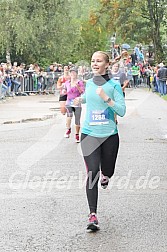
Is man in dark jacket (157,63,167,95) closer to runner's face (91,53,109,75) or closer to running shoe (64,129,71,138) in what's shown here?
running shoe (64,129,71,138)

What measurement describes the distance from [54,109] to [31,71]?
10.9 metres

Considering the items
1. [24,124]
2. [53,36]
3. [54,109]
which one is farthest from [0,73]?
[53,36]

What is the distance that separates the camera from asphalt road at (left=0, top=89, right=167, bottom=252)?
6145 millimetres

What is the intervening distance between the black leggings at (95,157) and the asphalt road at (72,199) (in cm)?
36

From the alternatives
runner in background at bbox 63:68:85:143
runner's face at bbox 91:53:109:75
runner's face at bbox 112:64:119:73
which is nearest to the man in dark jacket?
runner's face at bbox 112:64:119:73

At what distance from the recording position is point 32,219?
276 inches

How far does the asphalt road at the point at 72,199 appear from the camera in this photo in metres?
6.14

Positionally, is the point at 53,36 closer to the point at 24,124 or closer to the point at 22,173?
the point at 24,124

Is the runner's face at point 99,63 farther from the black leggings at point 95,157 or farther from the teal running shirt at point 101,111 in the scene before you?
the black leggings at point 95,157

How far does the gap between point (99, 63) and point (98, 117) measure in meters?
0.56

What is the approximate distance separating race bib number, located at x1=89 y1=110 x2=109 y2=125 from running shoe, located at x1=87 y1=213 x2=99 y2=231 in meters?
0.95

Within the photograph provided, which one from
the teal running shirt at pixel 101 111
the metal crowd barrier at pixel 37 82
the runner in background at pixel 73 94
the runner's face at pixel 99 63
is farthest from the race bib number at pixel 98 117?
the metal crowd barrier at pixel 37 82

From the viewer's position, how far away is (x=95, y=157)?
6.77 m

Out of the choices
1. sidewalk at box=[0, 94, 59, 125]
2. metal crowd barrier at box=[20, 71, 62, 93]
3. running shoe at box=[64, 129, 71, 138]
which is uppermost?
running shoe at box=[64, 129, 71, 138]
